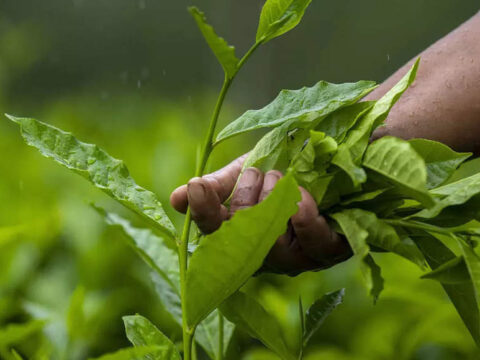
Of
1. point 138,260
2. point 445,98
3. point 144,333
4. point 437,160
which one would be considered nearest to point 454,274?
point 437,160

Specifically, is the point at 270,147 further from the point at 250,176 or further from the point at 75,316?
the point at 75,316

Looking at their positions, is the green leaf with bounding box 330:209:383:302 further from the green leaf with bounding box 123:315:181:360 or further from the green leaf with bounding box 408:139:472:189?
the green leaf with bounding box 123:315:181:360

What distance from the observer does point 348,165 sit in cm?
82

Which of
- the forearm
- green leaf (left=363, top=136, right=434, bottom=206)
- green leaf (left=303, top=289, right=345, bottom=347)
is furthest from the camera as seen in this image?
the forearm

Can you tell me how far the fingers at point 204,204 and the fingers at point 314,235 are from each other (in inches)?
3.5

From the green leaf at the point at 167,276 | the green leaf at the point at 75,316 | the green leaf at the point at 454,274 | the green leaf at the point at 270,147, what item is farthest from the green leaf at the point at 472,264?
the green leaf at the point at 75,316

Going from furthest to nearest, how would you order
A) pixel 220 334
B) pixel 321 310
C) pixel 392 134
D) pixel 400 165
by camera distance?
1. pixel 392 134
2. pixel 220 334
3. pixel 321 310
4. pixel 400 165

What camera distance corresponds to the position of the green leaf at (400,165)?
0.76 meters

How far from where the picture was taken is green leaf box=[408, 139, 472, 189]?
0.88 meters

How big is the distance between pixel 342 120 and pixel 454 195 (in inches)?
6.5

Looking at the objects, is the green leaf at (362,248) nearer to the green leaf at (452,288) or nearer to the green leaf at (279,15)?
the green leaf at (452,288)

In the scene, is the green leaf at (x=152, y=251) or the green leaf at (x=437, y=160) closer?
the green leaf at (x=437, y=160)

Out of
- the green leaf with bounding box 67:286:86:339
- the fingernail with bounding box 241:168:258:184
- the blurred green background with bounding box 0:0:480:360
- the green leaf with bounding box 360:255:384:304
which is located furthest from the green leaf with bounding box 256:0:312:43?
the green leaf with bounding box 67:286:86:339

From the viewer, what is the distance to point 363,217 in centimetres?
86
